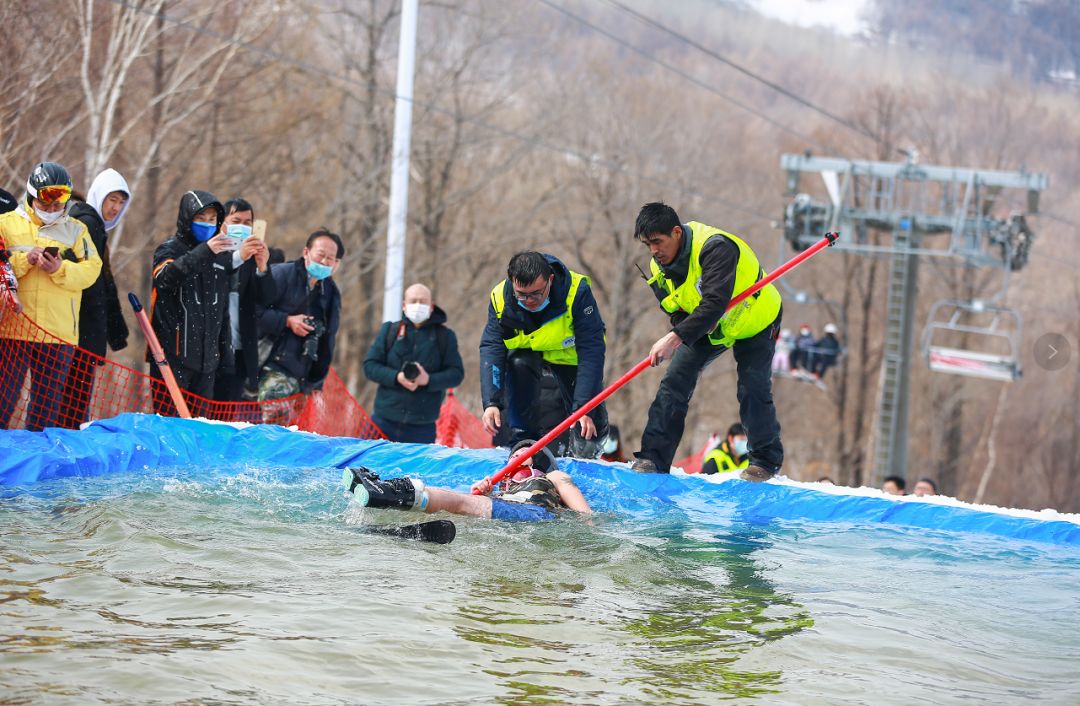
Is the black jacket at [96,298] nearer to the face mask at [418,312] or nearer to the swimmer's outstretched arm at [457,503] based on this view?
the face mask at [418,312]

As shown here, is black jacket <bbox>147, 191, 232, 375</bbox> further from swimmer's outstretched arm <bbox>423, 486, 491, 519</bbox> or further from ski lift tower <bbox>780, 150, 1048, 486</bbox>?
ski lift tower <bbox>780, 150, 1048, 486</bbox>

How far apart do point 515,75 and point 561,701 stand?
110ft

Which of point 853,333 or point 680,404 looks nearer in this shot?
point 680,404

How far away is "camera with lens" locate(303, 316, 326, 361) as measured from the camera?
9.24 m

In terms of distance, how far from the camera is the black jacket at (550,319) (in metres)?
7.77

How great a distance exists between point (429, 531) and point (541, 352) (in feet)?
7.34

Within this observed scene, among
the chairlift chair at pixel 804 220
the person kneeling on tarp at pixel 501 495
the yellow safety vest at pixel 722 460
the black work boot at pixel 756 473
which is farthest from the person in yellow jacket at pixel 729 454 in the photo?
the chairlift chair at pixel 804 220

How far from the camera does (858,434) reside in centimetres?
4241

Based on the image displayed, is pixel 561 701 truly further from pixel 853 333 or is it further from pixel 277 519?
pixel 853 333

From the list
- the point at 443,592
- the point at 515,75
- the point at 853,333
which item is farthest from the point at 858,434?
the point at 443,592

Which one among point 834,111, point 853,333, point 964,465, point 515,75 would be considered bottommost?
point 964,465

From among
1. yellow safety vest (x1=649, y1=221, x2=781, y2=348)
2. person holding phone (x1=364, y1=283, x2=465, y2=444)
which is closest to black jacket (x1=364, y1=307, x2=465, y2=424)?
person holding phone (x1=364, y1=283, x2=465, y2=444)

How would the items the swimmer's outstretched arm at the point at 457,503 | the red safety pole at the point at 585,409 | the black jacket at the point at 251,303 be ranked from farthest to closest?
the black jacket at the point at 251,303
the red safety pole at the point at 585,409
the swimmer's outstretched arm at the point at 457,503

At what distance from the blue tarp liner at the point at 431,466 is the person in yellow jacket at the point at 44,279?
472 millimetres
